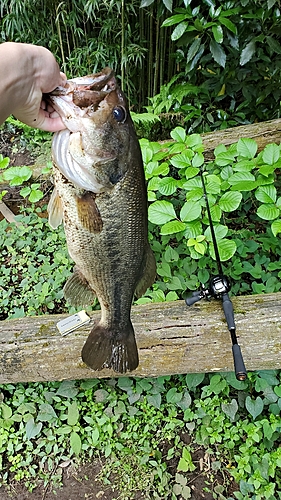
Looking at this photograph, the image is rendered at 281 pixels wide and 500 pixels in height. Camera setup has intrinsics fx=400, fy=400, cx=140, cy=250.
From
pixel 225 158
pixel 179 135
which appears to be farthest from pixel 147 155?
pixel 225 158

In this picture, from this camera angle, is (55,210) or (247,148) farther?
(247,148)

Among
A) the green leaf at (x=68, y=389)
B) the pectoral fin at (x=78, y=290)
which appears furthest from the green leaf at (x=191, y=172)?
the green leaf at (x=68, y=389)

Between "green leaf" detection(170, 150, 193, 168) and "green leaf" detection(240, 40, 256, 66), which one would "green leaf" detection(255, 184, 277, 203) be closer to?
"green leaf" detection(170, 150, 193, 168)

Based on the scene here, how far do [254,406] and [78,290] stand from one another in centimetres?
135

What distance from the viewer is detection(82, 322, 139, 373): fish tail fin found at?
1733 mm

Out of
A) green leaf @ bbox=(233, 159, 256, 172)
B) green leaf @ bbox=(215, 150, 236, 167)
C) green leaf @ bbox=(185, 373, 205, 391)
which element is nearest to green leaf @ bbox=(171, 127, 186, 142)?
green leaf @ bbox=(215, 150, 236, 167)

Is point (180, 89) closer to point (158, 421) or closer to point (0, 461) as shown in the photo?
point (158, 421)

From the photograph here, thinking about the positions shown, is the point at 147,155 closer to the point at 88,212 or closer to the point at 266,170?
the point at 266,170

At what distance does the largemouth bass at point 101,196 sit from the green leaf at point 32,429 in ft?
3.99

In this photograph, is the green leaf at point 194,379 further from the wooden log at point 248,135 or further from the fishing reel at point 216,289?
the wooden log at point 248,135

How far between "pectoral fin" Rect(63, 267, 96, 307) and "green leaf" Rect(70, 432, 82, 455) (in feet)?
3.94

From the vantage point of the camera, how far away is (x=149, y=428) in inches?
97.3

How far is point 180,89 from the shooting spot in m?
4.05

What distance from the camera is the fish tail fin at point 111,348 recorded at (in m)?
1.73
